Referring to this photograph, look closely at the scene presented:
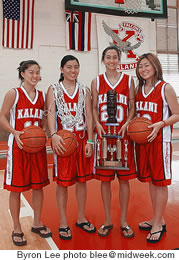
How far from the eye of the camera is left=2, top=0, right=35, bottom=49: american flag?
22.6 ft

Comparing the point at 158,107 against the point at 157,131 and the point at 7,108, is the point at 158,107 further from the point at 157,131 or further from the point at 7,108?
the point at 7,108

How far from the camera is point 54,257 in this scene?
1905mm

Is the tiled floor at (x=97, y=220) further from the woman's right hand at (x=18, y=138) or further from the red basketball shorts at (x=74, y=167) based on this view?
the woman's right hand at (x=18, y=138)

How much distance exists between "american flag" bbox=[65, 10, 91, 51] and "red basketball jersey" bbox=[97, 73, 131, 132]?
5.81m

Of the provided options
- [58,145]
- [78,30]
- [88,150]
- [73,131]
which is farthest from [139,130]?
[78,30]

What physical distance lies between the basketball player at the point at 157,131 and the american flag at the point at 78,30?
5950mm

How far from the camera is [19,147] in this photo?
6.94ft

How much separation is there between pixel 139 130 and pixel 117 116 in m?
0.29

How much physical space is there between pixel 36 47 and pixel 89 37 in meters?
1.73

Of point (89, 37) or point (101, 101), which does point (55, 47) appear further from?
point (101, 101)

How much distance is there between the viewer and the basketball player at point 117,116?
229 centimetres

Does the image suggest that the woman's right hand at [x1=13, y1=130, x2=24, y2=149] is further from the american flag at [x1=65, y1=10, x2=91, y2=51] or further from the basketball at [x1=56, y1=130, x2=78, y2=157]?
the american flag at [x1=65, y1=10, x2=91, y2=51]

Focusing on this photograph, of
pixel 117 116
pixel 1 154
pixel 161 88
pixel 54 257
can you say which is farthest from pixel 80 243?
pixel 1 154

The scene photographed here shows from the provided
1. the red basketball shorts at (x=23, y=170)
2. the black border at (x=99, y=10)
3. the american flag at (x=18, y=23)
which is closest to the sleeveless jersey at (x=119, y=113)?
the red basketball shorts at (x=23, y=170)
